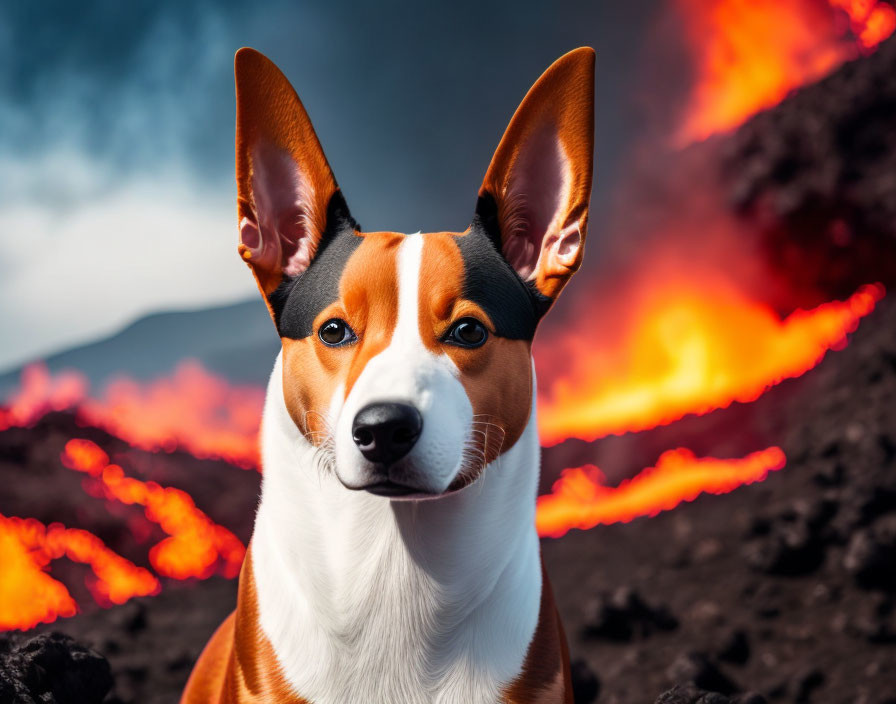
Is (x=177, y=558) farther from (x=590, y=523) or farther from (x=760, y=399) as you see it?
(x=760, y=399)

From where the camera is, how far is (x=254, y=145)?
306 centimetres

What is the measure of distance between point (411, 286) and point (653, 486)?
7993mm

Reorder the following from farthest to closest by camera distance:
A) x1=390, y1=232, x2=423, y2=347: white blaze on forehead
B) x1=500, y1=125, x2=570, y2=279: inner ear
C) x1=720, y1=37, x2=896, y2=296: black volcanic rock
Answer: x1=720, y1=37, x2=896, y2=296: black volcanic rock < x1=500, y1=125, x2=570, y2=279: inner ear < x1=390, y1=232, x2=423, y2=347: white blaze on forehead

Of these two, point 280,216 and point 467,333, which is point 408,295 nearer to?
point 467,333

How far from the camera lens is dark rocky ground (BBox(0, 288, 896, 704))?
577 centimetres

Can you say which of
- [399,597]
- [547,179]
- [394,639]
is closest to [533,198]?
[547,179]

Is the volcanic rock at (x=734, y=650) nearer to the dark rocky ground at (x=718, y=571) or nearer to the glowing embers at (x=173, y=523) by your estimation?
the dark rocky ground at (x=718, y=571)

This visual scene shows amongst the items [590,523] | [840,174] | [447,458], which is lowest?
[590,523]

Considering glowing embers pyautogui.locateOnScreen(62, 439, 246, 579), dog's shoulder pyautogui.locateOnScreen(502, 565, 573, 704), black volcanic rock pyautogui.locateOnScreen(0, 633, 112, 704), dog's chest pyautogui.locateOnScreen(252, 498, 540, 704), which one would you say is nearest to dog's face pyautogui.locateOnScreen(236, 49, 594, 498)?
dog's chest pyautogui.locateOnScreen(252, 498, 540, 704)

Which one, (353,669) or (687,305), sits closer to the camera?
(353,669)

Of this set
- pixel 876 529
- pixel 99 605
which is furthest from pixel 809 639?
pixel 99 605

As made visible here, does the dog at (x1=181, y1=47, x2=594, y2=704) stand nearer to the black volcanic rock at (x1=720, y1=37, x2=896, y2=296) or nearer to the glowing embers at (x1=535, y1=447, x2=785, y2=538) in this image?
the glowing embers at (x1=535, y1=447, x2=785, y2=538)

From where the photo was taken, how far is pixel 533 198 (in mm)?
3199

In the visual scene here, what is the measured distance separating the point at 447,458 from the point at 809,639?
4923 millimetres
